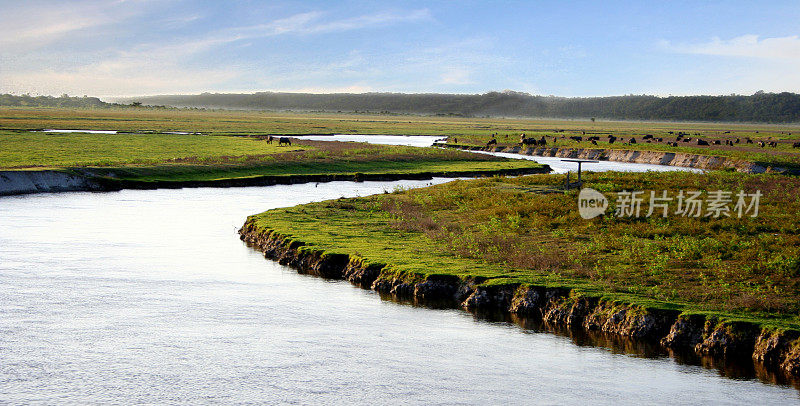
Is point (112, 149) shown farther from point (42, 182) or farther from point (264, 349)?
point (264, 349)

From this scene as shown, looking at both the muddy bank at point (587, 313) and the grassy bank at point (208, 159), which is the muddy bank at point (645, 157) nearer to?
the grassy bank at point (208, 159)

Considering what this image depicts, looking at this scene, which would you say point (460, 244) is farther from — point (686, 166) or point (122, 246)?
point (686, 166)

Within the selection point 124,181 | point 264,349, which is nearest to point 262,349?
point 264,349

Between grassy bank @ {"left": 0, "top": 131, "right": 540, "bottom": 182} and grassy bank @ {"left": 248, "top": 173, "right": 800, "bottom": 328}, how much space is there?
27.7m

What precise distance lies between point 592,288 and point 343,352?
9145 millimetres

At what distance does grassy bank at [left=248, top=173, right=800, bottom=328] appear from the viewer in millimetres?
25859

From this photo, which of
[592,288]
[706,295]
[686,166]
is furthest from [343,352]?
[686,166]

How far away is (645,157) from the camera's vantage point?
346ft

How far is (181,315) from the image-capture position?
26.0m

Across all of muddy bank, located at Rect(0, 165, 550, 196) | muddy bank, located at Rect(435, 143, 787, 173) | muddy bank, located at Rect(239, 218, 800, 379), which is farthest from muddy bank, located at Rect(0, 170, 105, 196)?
muddy bank, located at Rect(435, 143, 787, 173)

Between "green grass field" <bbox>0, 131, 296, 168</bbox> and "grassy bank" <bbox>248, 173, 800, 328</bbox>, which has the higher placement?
"green grass field" <bbox>0, 131, 296, 168</bbox>

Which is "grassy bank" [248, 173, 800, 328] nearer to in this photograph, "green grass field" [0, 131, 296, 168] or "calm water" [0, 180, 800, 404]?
"calm water" [0, 180, 800, 404]

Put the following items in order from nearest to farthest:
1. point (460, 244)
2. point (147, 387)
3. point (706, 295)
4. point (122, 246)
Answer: point (147, 387) < point (706, 295) < point (460, 244) < point (122, 246)

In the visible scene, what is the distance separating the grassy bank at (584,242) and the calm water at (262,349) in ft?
10.5
